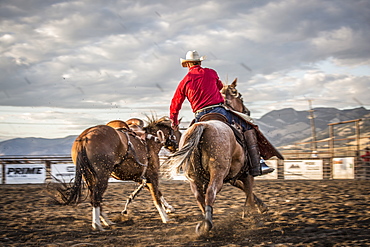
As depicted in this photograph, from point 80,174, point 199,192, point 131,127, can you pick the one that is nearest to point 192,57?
point 199,192

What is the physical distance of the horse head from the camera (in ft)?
19.7

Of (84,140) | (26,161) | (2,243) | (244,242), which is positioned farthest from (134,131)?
(26,161)

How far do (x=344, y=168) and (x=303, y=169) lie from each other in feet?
5.79

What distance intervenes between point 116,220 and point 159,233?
5.42ft

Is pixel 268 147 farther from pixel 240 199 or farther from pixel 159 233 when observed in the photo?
pixel 240 199

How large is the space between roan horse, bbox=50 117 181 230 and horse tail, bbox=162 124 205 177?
1.88 meters

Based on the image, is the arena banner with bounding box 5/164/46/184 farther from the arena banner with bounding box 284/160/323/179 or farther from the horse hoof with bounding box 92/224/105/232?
the horse hoof with bounding box 92/224/105/232

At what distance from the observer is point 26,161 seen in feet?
52.9

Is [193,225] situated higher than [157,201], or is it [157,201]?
[157,201]

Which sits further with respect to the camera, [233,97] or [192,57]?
[233,97]

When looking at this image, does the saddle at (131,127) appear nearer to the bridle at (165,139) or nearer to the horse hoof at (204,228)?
the bridle at (165,139)

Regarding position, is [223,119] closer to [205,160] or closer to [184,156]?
[205,160]

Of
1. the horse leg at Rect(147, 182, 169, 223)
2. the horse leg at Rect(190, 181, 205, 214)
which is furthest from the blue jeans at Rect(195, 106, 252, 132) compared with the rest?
the horse leg at Rect(147, 182, 169, 223)

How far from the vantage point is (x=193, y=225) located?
567 cm
